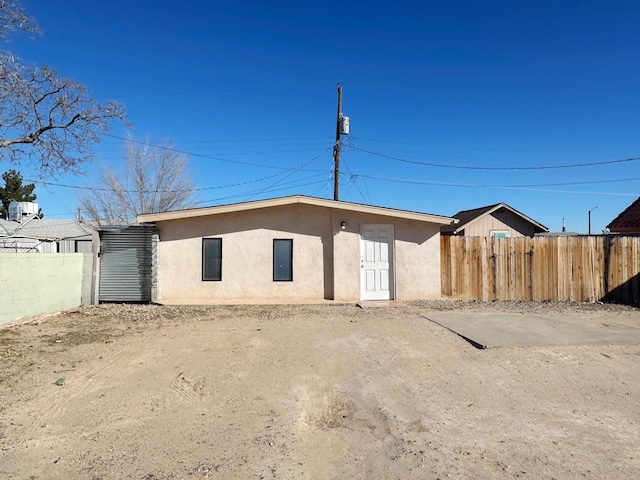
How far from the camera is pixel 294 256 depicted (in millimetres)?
11039

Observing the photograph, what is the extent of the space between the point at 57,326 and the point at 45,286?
1632 millimetres

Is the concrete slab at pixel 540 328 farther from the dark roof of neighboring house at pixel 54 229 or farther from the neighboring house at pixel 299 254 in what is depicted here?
the dark roof of neighboring house at pixel 54 229

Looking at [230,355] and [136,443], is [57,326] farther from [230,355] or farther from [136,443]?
[136,443]

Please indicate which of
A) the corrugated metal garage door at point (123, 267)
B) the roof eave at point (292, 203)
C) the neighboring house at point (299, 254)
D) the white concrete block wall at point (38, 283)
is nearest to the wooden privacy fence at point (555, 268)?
the neighboring house at point (299, 254)

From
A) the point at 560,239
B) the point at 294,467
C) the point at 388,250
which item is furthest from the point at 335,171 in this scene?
the point at 294,467

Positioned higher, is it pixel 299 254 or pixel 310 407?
pixel 299 254

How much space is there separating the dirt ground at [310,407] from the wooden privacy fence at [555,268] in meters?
4.88

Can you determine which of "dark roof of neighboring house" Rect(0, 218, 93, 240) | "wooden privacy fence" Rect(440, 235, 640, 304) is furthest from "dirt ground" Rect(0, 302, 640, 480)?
"dark roof of neighboring house" Rect(0, 218, 93, 240)

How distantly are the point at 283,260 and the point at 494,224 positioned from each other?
12801 mm

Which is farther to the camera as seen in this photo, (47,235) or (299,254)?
(47,235)

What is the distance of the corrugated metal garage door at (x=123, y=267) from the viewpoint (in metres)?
10.5

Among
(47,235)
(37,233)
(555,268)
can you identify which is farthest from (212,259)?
(37,233)

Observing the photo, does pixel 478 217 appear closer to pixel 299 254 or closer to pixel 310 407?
pixel 299 254

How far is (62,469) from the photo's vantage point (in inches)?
110
